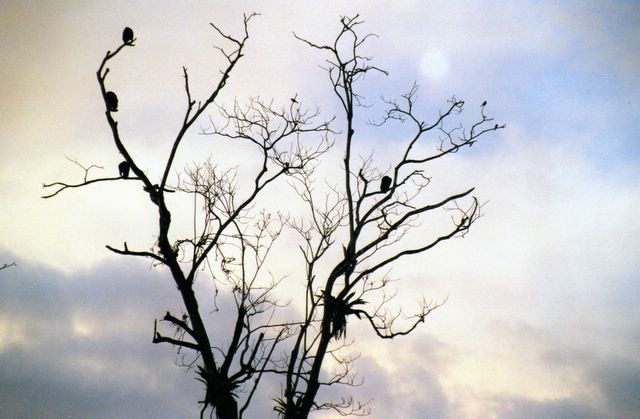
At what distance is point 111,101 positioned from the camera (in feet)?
26.1

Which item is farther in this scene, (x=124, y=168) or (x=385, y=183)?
(x=385, y=183)

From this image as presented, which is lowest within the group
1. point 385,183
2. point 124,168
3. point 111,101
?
point 124,168

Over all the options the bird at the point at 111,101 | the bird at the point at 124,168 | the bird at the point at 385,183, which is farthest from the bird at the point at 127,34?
the bird at the point at 385,183

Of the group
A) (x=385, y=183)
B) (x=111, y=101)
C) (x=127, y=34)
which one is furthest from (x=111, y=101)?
(x=385, y=183)

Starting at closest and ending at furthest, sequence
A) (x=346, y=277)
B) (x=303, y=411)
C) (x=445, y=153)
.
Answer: (x=303, y=411) → (x=346, y=277) → (x=445, y=153)

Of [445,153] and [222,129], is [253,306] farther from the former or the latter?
[445,153]

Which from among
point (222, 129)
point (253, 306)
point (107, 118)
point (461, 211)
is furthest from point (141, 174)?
point (461, 211)

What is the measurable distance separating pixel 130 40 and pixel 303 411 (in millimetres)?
6969

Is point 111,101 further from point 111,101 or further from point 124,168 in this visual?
point 124,168

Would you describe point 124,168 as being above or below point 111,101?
below

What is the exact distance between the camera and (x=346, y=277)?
30.9ft

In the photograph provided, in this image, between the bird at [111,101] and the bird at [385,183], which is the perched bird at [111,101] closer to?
the bird at [111,101]

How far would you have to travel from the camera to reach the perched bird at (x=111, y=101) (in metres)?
7.93

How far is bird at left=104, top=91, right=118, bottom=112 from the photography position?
793 centimetres
